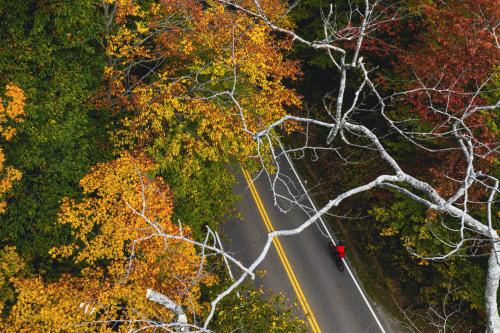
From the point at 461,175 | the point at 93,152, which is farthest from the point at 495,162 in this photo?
the point at 93,152

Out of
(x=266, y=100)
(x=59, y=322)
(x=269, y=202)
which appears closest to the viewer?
(x=59, y=322)

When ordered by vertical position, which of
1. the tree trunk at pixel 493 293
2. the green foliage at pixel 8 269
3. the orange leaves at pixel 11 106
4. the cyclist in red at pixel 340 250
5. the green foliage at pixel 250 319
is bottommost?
the cyclist in red at pixel 340 250

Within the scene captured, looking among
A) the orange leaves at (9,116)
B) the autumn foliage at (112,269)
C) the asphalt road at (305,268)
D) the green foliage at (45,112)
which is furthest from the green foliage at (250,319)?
the orange leaves at (9,116)

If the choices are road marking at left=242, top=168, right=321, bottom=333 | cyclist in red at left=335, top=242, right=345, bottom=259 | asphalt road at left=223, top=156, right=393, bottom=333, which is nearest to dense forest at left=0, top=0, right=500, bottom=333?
asphalt road at left=223, top=156, right=393, bottom=333

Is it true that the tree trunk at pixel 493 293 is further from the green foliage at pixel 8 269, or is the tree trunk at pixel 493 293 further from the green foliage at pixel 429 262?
the green foliage at pixel 8 269

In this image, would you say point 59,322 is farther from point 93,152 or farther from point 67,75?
point 67,75

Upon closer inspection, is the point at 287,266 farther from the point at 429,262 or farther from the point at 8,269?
the point at 8,269
